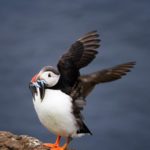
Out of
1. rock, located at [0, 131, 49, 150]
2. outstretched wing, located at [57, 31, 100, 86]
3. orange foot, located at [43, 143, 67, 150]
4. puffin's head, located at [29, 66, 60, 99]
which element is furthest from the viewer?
outstretched wing, located at [57, 31, 100, 86]

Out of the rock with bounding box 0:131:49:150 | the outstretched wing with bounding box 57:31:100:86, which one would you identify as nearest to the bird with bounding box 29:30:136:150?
the outstretched wing with bounding box 57:31:100:86

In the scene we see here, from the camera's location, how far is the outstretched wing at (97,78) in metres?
7.31

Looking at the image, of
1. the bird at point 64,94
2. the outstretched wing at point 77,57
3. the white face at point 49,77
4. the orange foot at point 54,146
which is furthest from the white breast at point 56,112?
the outstretched wing at point 77,57

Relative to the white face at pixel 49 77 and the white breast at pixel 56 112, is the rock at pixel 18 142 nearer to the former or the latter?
the white breast at pixel 56 112

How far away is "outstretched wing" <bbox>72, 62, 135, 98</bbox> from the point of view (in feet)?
24.0

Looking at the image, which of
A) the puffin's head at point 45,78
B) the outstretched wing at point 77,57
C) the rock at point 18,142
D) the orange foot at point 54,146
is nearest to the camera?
the rock at point 18,142

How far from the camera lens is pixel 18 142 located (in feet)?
23.6

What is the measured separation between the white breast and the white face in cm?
12

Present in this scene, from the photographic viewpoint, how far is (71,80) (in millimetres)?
7496

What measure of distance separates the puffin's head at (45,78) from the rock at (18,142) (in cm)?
67

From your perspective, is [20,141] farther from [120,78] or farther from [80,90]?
[120,78]

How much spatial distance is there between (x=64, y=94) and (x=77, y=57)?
0.88m

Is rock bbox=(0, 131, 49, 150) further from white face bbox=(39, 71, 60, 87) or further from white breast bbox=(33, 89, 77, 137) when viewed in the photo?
white face bbox=(39, 71, 60, 87)

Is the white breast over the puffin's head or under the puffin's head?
under
